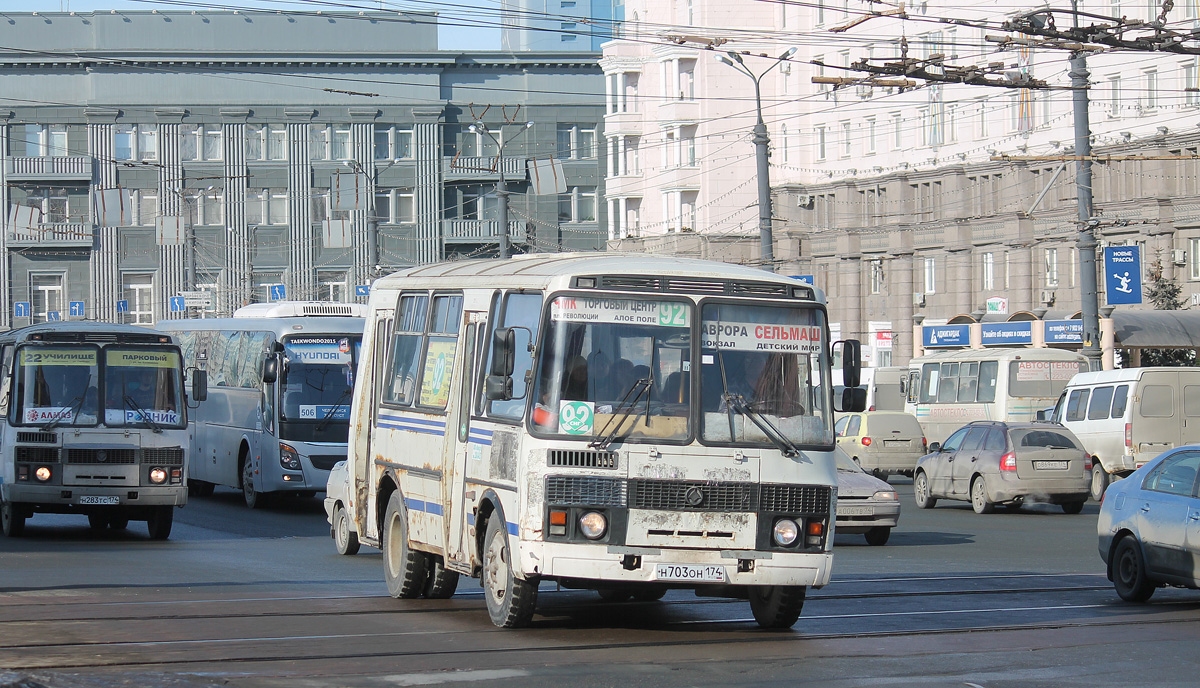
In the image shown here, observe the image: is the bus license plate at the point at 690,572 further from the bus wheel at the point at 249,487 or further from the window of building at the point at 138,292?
the window of building at the point at 138,292

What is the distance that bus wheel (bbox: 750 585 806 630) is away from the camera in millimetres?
11430

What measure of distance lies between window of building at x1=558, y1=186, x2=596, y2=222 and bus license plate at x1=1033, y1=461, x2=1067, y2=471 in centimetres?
5167

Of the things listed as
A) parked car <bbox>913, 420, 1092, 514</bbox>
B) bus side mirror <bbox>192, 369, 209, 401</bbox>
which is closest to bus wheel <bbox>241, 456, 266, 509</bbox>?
bus side mirror <bbox>192, 369, 209, 401</bbox>

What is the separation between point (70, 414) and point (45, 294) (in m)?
53.5

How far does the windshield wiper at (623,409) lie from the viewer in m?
10.7

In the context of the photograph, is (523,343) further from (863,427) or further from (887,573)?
(863,427)

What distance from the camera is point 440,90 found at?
71438 millimetres

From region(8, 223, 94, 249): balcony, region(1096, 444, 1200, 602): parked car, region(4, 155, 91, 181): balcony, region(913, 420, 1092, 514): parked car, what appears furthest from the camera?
region(8, 223, 94, 249): balcony

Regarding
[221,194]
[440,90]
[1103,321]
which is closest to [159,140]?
[221,194]

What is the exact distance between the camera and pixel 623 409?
10.8 meters

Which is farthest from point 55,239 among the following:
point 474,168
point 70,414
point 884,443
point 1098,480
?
point 70,414

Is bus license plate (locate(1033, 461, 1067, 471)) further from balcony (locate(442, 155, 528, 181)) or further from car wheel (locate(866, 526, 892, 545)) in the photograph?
balcony (locate(442, 155, 528, 181))

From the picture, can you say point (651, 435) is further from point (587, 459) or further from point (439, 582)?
point (439, 582)

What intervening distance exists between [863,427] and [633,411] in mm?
23449
